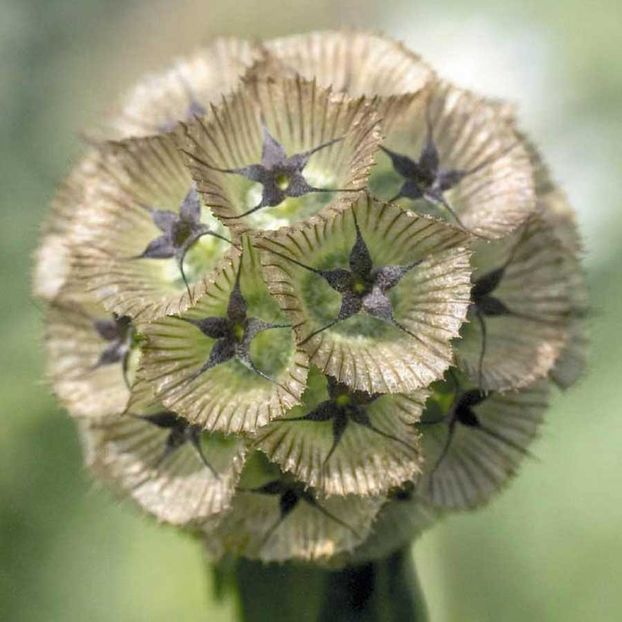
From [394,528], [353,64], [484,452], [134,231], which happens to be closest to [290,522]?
[394,528]

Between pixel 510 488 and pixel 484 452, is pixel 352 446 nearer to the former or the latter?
pixel 484 452

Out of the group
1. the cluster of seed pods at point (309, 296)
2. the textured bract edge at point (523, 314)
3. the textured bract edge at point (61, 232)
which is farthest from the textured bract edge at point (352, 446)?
the textured bract edge at point (61, 232)

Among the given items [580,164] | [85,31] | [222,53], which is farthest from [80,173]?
[85,31]

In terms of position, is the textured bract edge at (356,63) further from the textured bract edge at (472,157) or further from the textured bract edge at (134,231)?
the textured bract edge at (134,231)

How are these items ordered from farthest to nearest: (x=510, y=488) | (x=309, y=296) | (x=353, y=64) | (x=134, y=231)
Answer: (x=510, y=488) < (x=353, y=64) < (x=134, y=231) < (x=309, y=296)

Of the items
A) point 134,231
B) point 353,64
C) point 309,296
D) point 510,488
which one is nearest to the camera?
point 309,296

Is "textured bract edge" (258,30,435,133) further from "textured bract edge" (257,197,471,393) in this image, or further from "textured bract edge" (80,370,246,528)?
"textured bract edge" (80,370,246,528)

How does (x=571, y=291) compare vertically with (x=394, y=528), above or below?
above
